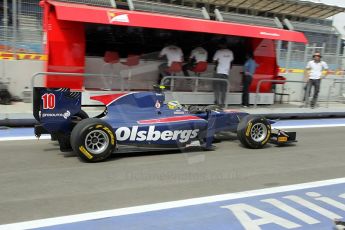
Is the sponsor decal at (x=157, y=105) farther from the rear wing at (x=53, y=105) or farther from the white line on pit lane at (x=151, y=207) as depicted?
the white line on pit lane at (x=151, y=207)

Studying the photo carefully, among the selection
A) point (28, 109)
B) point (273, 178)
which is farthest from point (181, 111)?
point (28, 109)

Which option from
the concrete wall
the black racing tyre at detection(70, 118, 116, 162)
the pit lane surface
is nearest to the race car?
the black racing tyre at detection(70, 118, 116, 162)

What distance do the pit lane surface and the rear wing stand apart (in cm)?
67

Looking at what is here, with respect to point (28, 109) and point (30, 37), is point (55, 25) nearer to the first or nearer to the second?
point (30, 37)

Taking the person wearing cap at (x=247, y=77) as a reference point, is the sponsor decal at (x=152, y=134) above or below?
below

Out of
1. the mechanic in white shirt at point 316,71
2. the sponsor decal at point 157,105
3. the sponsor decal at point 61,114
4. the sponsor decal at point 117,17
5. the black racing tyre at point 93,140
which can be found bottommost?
the black racing tyre at point 93,140

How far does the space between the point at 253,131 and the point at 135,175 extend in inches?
116

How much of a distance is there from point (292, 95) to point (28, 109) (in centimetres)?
1007

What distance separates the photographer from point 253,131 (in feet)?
26.6

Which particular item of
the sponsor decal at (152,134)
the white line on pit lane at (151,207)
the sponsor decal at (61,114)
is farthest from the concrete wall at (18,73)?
the white line on pit lane at (151,207)

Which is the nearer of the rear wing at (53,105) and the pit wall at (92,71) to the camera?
the rear wing at (53,105)

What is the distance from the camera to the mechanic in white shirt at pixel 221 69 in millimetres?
12727

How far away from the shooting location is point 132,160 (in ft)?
22.8

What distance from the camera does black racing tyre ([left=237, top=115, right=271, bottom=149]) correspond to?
7961 millimetres
